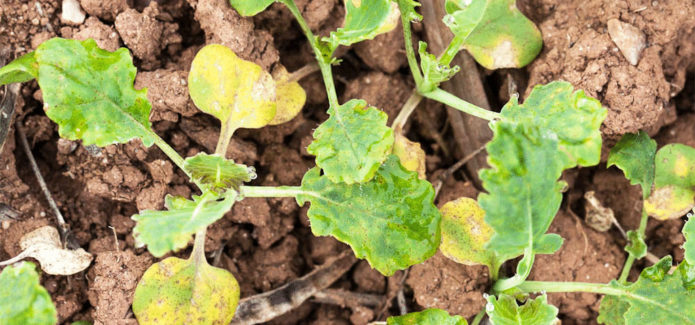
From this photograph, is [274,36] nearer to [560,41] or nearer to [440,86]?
[440,86]

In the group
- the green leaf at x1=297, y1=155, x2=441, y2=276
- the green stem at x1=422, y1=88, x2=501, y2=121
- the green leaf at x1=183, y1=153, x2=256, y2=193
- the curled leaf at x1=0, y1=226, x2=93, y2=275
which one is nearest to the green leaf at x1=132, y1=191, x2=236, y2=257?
the green leaf at x1=183, y1=153, x2=256, y2=193

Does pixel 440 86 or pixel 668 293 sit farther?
pixel 440 86

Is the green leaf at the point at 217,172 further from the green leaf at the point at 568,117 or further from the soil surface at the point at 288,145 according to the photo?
the green leaf at the point at 568,117

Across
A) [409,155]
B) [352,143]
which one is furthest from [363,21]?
[409,155]

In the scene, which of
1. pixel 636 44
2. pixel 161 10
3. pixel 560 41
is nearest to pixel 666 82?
pixel 636 44

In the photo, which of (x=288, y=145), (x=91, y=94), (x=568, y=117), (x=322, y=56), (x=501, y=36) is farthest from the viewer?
(x=288, y=145)

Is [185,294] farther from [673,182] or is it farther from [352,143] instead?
[673,182]

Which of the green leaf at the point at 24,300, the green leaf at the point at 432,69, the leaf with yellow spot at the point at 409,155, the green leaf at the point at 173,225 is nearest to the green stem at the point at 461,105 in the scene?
the green leaf at the point at 432,69
